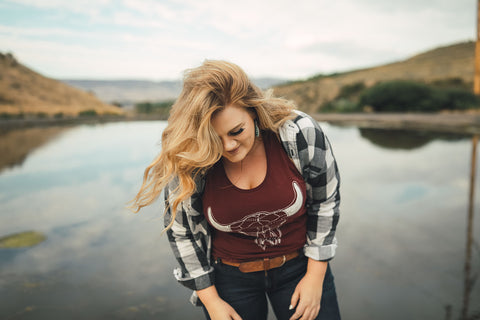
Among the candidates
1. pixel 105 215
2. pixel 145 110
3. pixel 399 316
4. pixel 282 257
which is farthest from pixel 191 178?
pixel 145 110

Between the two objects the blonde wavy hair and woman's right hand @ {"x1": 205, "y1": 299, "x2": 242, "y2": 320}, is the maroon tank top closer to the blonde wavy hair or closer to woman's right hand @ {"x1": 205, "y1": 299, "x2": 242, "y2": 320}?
the blonde wavy hair

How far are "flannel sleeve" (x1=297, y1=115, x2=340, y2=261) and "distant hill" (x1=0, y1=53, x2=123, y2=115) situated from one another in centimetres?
2034

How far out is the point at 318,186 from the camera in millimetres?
1344

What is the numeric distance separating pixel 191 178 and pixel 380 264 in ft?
7.33

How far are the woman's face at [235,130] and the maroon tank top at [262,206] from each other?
0.32 feet

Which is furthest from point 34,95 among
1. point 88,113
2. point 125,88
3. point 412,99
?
point 125,88

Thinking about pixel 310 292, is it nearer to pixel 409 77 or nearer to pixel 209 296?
pixel 209 296

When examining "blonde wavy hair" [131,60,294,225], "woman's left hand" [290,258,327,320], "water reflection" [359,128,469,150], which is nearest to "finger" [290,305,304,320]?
"woman's left hand" [290,258,327,320]

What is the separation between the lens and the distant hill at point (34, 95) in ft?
61.3

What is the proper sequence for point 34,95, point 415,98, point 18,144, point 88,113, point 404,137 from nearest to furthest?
point 404,137 → point 18,144 → point 415,98 → point 88,113 → point 34,95

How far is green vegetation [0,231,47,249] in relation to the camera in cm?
337

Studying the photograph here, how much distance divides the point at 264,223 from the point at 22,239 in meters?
3.42

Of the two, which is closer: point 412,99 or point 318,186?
point 318,186

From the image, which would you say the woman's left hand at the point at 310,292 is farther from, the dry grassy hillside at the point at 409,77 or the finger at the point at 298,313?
the dry grassy hillside at the point at 409,77
